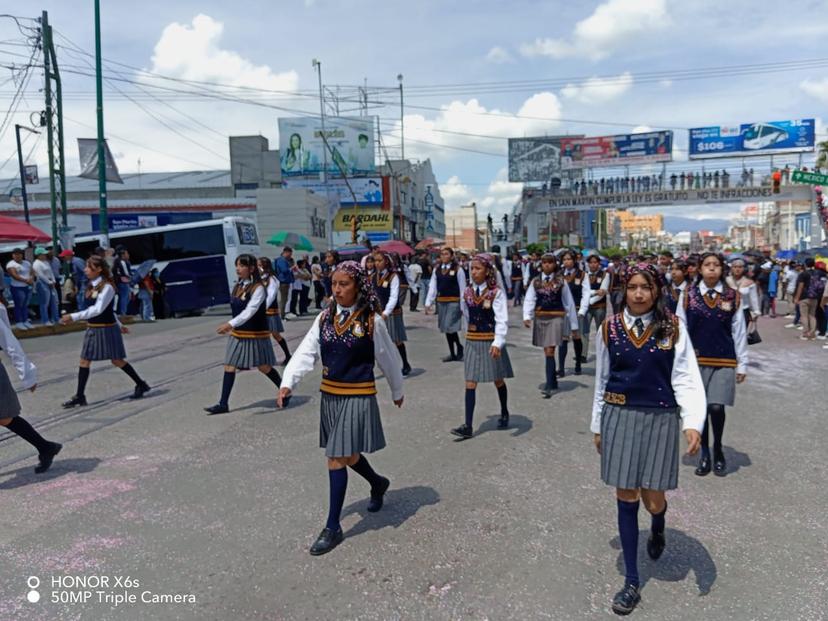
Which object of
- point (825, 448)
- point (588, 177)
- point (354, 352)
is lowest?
point (825, 448)

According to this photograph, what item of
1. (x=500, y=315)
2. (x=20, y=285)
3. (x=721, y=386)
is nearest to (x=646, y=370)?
(x=721, y=386)

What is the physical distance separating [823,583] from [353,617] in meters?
2.64

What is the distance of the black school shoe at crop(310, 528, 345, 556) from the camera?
4.14 m

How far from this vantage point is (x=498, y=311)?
6691mm

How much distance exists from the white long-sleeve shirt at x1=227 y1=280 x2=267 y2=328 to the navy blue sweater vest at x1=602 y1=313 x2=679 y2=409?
4.89 metres

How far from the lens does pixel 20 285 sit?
15.4 metres

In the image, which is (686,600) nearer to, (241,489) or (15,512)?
(241,489)

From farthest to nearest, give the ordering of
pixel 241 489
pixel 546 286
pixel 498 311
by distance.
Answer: pixel 546 286, pixel 498 311, pixel 241 489

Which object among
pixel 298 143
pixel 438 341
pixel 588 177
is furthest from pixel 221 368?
pixel 588 177

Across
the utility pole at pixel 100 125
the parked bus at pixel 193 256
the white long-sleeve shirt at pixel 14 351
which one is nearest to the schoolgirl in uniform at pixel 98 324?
the white long-sleeve shirt at pixel 14 351

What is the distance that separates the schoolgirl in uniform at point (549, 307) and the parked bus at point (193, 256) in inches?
575

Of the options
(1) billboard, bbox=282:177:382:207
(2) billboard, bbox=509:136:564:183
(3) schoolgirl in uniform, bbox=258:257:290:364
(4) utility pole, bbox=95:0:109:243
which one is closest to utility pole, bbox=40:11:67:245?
(4) utility pole, bbox=95:0:109:243

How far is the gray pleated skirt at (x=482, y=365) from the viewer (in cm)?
671

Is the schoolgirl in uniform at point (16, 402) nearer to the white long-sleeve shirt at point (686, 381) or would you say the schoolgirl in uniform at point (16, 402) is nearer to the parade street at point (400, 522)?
the parade street at point (400, 522)
